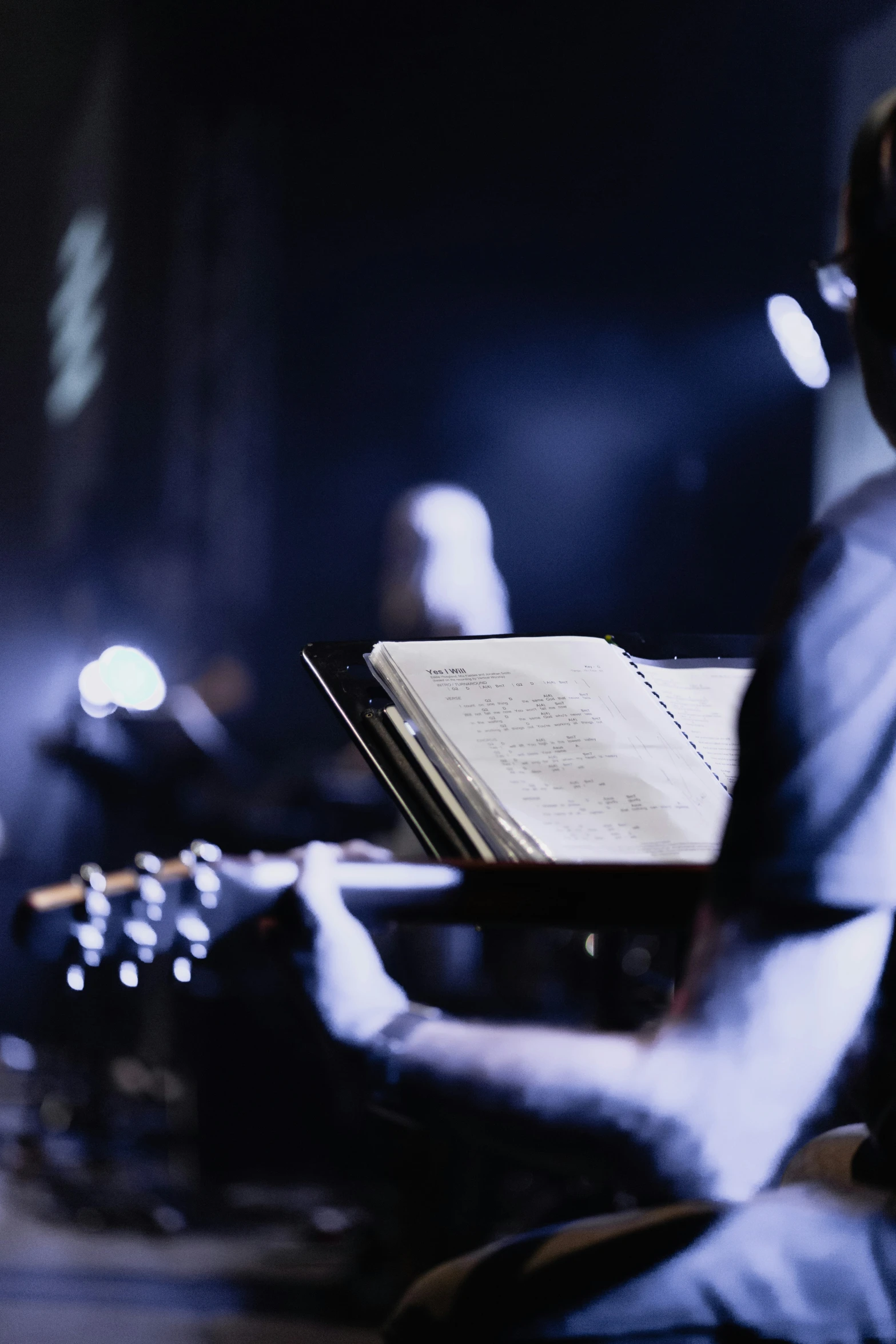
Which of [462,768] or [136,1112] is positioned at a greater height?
[462,768]

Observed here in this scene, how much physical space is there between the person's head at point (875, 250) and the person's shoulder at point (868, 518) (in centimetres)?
4

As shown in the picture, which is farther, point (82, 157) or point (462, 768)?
point (82, 157)

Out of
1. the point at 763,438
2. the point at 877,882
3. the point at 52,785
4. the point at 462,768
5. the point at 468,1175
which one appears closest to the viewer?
the point at 877,882

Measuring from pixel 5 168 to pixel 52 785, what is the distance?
2.71 meters

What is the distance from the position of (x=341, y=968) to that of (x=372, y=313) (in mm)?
5494

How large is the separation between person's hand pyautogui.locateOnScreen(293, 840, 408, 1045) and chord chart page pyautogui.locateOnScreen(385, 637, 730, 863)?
0.44 ft

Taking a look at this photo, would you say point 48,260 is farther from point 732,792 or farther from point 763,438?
point 732,792

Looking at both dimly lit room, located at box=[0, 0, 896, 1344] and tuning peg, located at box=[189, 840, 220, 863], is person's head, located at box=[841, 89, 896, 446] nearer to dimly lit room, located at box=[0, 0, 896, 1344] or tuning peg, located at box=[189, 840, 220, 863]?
dimly lit room, located at box=[0, 0, 896, 1344]

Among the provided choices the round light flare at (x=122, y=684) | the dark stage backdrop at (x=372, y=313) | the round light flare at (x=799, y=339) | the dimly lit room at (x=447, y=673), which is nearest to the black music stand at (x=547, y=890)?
the dimly lit room at (x=447, y=673)

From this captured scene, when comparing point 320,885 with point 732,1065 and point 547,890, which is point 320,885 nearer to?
point 547,890

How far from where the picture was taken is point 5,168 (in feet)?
18.0

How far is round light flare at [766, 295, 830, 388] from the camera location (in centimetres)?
77

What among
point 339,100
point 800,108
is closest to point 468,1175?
point 800,108

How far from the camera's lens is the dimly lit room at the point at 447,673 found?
0.48 m
